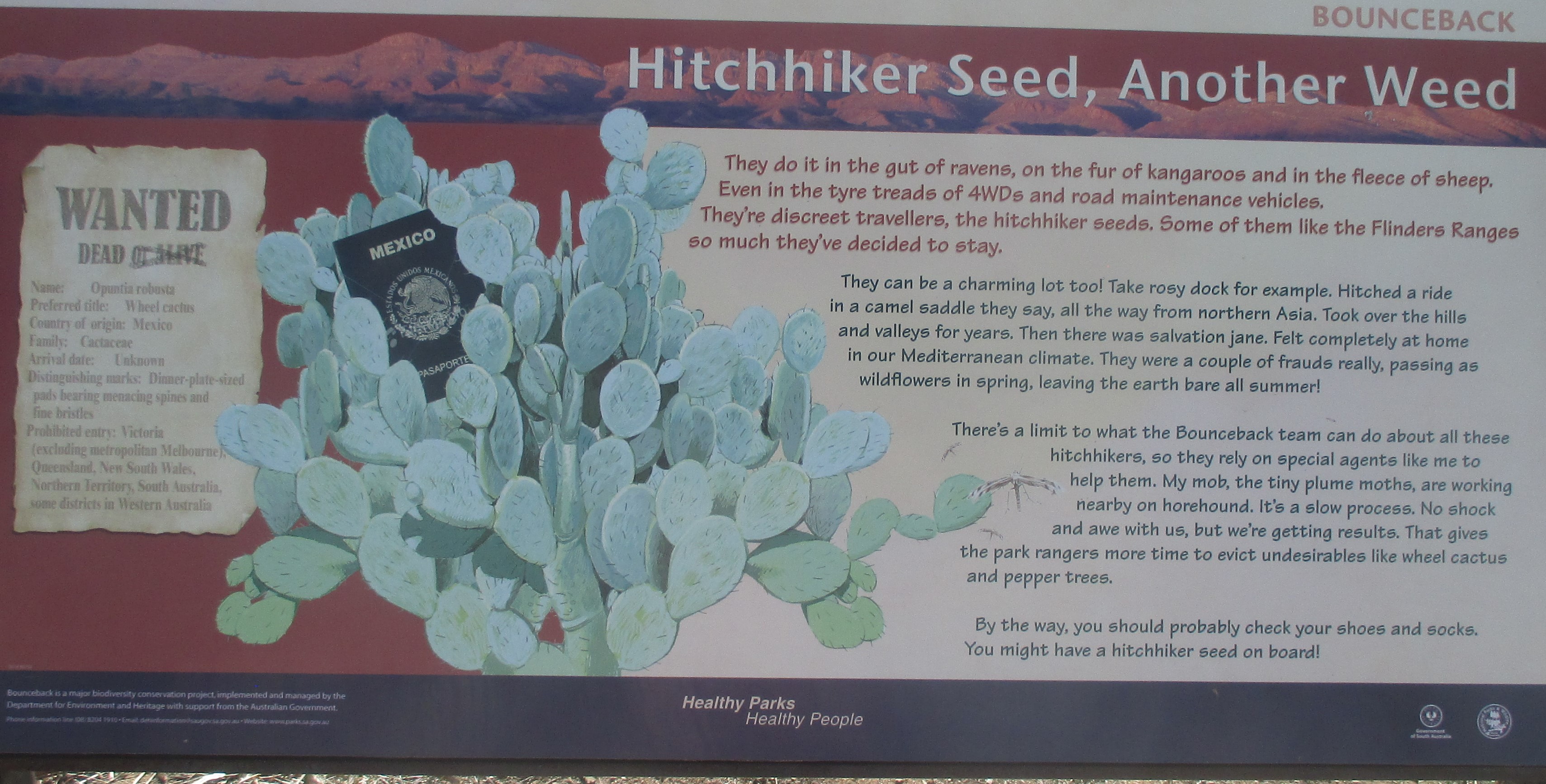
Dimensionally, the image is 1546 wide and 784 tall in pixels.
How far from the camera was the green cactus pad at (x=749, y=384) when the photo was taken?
2348 millimetres

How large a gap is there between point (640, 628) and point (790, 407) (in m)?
0.64

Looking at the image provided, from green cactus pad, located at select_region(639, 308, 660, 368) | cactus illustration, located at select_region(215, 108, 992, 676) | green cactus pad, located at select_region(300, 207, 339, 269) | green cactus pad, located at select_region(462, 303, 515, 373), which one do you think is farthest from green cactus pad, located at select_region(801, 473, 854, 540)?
green cactus pad, located at select_region(300, 207, 339, 269)

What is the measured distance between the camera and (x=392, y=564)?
2.35m

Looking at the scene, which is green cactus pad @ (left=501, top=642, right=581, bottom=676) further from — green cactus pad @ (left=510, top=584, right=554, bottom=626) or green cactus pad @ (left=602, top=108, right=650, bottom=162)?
green cactus pad @ (left=602, top=108, right=650, bottom=162)

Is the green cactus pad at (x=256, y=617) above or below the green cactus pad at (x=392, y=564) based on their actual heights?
below

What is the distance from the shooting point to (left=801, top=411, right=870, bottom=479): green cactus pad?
234 centimetres

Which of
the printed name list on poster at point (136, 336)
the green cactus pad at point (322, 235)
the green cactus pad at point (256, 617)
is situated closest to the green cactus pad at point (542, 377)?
the green cactus pad at point (322, 235)

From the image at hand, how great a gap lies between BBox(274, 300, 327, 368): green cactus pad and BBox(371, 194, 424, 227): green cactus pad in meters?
0.25

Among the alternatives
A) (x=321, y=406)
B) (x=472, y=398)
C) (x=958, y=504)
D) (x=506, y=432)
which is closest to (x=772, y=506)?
(x=958, y=504)

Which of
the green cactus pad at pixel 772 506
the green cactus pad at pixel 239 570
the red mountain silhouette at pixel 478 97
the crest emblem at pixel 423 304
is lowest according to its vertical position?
the green cactus pad at pixel 239 570

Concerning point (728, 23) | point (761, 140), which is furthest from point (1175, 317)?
point (728, 23)

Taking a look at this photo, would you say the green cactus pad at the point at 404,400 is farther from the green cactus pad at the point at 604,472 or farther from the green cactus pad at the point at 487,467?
the green cactus pad at the point at 604,472

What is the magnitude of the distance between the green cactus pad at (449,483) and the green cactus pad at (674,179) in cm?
77

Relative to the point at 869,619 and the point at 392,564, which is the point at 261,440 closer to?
the point at 392,564
